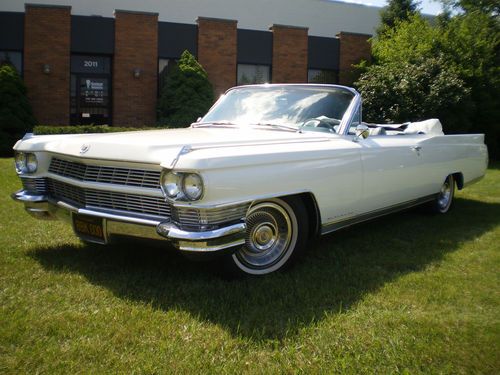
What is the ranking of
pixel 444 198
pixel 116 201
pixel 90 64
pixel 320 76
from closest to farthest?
1. pixel 116 201
2. pixel 444 198
3. pixel 90 64
4. pixel 320 76

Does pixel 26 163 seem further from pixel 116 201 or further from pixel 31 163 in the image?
pixel 116 201

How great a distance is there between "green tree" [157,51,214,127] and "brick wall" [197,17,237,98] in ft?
3.38

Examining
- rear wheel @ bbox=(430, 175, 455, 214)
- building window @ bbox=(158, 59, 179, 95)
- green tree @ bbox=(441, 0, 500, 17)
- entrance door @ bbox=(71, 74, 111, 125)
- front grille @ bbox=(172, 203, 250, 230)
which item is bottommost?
rear wheel @ bbox=(430, 175, 455, 214)

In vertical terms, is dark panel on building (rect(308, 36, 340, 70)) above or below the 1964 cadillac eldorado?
above

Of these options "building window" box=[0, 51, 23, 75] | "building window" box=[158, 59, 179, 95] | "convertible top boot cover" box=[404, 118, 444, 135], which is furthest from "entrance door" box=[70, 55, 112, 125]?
"convertible top boot cover" box=[404, 118, 444, 135]

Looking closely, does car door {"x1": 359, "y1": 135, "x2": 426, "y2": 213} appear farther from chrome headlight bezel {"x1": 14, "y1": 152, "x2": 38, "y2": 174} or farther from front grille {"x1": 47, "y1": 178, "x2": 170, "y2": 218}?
chrome headlight bezel {"x1": 14, "y1": 152, "x2": 38, "y2": 174}

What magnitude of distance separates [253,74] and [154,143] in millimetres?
16207

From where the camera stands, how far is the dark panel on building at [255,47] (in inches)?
740

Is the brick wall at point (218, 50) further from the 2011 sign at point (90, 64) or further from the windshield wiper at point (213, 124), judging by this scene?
the windshield wiper at point (213, 124)

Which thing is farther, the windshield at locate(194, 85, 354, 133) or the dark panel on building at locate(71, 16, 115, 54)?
the dark panel on building at locate(71, 16, 115, 54)

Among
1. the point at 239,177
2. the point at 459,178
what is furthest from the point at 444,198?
the point at 239,177

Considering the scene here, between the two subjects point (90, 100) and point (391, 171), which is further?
point (90, 100)

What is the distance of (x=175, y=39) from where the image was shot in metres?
17.9

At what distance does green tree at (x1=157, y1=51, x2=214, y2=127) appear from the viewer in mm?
16594
